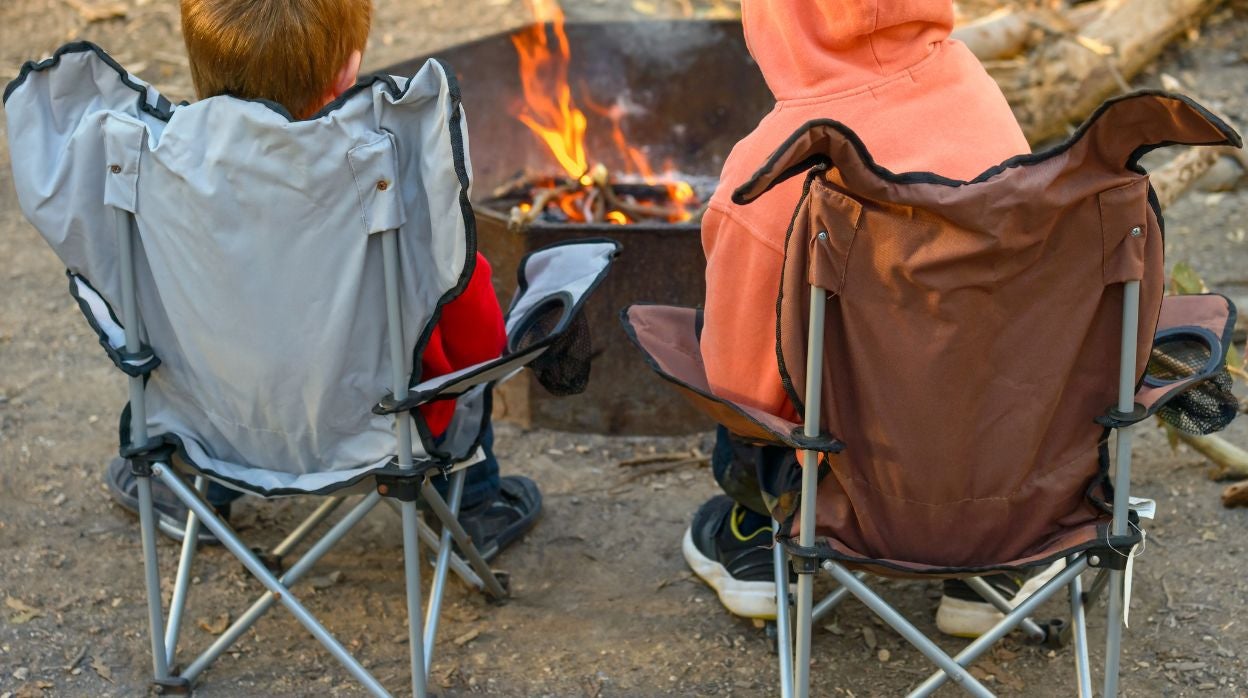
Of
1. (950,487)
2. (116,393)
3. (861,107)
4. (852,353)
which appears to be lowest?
(116,393)

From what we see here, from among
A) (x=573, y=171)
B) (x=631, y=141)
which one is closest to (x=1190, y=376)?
(x=573, y=171)

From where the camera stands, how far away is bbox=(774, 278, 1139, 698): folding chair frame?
2.27m

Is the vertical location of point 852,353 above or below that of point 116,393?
above

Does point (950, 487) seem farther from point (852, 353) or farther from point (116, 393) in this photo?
point (116, 393)

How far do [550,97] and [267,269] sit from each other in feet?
9.19

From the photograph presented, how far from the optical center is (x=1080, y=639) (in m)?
2.57

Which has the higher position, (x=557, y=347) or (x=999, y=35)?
(x=557, y=347)

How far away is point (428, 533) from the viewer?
3.02 metres

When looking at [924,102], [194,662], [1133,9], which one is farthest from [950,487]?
[1133,9]

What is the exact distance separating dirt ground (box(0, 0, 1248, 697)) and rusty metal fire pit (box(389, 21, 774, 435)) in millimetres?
112

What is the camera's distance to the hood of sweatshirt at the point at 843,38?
97.0 inches

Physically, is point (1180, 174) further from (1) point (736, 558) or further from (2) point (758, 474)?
(2) point (758, 474)

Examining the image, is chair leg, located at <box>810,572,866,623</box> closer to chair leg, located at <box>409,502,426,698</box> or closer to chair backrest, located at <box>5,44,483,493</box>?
chair leg, located at <box>409,502,426,698</box>

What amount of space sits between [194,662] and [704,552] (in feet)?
4.09
